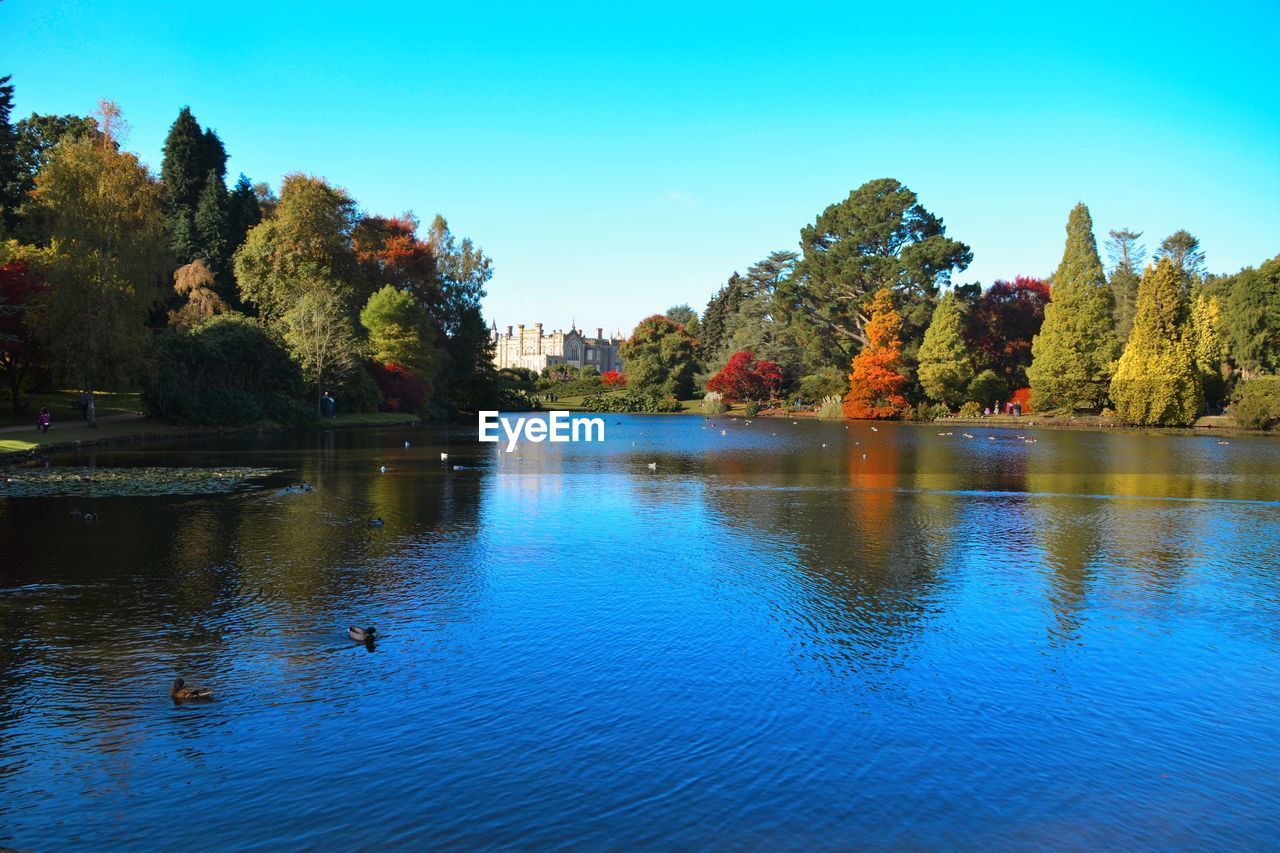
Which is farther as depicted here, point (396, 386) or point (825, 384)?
point (825, 384)

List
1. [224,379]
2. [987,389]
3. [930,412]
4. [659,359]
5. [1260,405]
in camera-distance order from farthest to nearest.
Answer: [659,359]
[987,389]
[930,412]
[1260,405]
[224,379]

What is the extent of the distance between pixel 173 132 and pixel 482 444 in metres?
38.3

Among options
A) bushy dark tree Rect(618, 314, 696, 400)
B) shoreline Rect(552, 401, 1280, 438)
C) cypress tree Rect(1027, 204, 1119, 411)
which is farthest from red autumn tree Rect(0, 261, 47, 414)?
bushy dark tree Rect(618, 314, 696, 400)

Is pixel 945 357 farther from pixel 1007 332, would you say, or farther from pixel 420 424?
pixel 420 424

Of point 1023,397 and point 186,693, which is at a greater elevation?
point 1023,397

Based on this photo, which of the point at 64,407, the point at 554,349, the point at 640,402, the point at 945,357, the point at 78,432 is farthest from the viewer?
the point at 554,349

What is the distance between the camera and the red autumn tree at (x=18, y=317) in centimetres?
3039

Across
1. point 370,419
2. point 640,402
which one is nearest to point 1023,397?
point 640,402

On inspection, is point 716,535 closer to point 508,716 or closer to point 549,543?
point 549,543

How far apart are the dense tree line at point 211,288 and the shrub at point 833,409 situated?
2670 centimetres

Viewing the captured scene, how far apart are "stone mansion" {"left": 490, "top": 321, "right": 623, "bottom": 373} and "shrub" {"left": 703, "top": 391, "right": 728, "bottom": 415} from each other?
89.4m

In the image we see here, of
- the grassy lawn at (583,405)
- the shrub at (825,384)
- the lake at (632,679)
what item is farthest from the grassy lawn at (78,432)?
the shrub at (825,384)

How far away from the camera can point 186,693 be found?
7.41 meters

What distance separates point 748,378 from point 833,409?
1115cm
